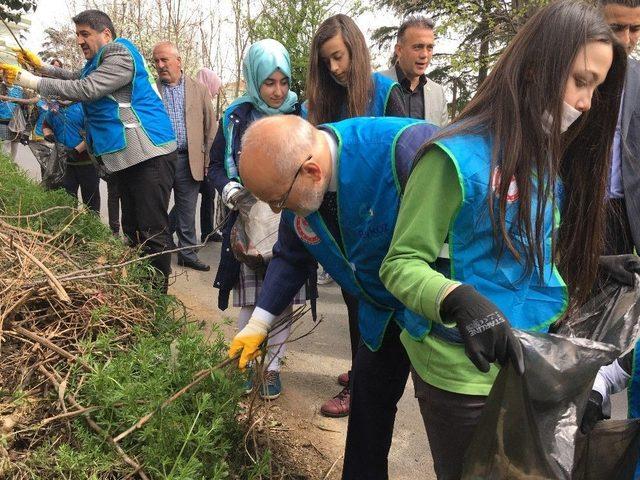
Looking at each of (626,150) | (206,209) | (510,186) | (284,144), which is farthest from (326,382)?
(206,209)

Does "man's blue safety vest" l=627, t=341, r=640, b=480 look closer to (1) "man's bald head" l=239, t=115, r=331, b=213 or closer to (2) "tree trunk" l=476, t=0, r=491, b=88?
(1) "man's bald head" l=239, t=115, r=331, b=213

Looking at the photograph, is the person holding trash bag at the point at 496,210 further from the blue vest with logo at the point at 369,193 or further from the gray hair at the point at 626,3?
the gray hair at the point at 626,3

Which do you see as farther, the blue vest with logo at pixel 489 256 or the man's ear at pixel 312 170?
the man's ear at pixel 312 170

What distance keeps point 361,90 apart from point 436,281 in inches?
75.6

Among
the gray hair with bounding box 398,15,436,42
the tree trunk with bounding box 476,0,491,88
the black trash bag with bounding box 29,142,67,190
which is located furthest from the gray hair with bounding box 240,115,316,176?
the tree trunk with bounding box 476,0,491,88

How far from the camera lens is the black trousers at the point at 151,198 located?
4.31 meters

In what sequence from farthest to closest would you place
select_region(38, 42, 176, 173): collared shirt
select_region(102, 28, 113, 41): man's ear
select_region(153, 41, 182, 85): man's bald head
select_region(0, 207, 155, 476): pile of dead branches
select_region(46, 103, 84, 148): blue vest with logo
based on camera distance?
select_region(46, 103, 84, 148): blue vest with logo < select_region(153, 41, 182, 85): man's bald head < select_region(102, 28, 113, 41): man's ear < select_region(38, 42, 176, 173): collared shirt < select_region(0, 207, 155, 476): pile of dead branches

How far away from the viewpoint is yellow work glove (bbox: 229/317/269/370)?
2.29 metres

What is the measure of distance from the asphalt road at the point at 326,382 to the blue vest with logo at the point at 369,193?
76cm

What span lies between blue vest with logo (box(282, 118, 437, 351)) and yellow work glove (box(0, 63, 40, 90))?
10.0ft

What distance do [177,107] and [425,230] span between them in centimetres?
489

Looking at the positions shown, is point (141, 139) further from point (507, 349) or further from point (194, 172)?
point (507, 349)

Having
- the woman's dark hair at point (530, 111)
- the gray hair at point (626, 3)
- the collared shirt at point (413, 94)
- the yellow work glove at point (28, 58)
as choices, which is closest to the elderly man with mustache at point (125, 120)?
the yellow work glove at point (28, 58)

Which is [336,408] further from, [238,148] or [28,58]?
[28,58]
